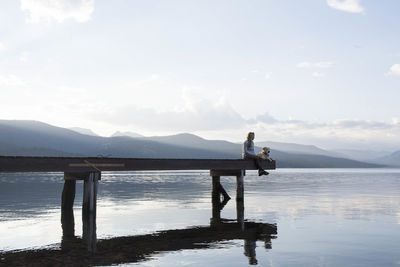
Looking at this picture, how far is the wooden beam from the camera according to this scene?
18469mm

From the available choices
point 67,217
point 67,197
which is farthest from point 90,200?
point 67,197

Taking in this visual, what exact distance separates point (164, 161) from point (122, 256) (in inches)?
431

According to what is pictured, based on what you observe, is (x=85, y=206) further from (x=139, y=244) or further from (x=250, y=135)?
(x=250, y=135)

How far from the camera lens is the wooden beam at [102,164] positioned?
18.5 meters

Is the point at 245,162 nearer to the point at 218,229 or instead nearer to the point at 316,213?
the point at 316,213

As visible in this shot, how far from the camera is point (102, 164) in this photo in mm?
21297

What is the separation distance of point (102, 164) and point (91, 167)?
1.94 feet

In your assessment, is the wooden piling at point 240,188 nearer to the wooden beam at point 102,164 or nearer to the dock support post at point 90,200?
the wooden beam at point 102,164

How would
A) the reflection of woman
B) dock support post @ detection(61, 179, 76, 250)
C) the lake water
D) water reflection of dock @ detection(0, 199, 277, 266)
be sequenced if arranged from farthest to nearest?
1. the reflection of woman
2. dock support post @ detection(61, 179, 76, 250)
3. the lake water
4. water reflection of dock @ detection(0, 199, 277, 266)

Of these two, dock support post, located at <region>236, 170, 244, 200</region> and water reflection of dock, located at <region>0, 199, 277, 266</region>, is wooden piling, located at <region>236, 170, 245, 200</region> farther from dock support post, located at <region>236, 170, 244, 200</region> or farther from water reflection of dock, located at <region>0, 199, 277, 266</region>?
water reflection of dock, located at <region>0, 199, 277, 266</region>

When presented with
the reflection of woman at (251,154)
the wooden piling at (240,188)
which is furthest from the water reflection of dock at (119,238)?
the wooden piling at (240,188)

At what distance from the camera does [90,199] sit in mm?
21000

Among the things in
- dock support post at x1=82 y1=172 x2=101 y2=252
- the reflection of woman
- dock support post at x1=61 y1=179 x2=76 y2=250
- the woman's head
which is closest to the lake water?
dock support post at x1=61 y1=179 x2=76 y2=250

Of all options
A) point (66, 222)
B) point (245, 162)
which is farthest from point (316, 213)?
point (66, 222)
